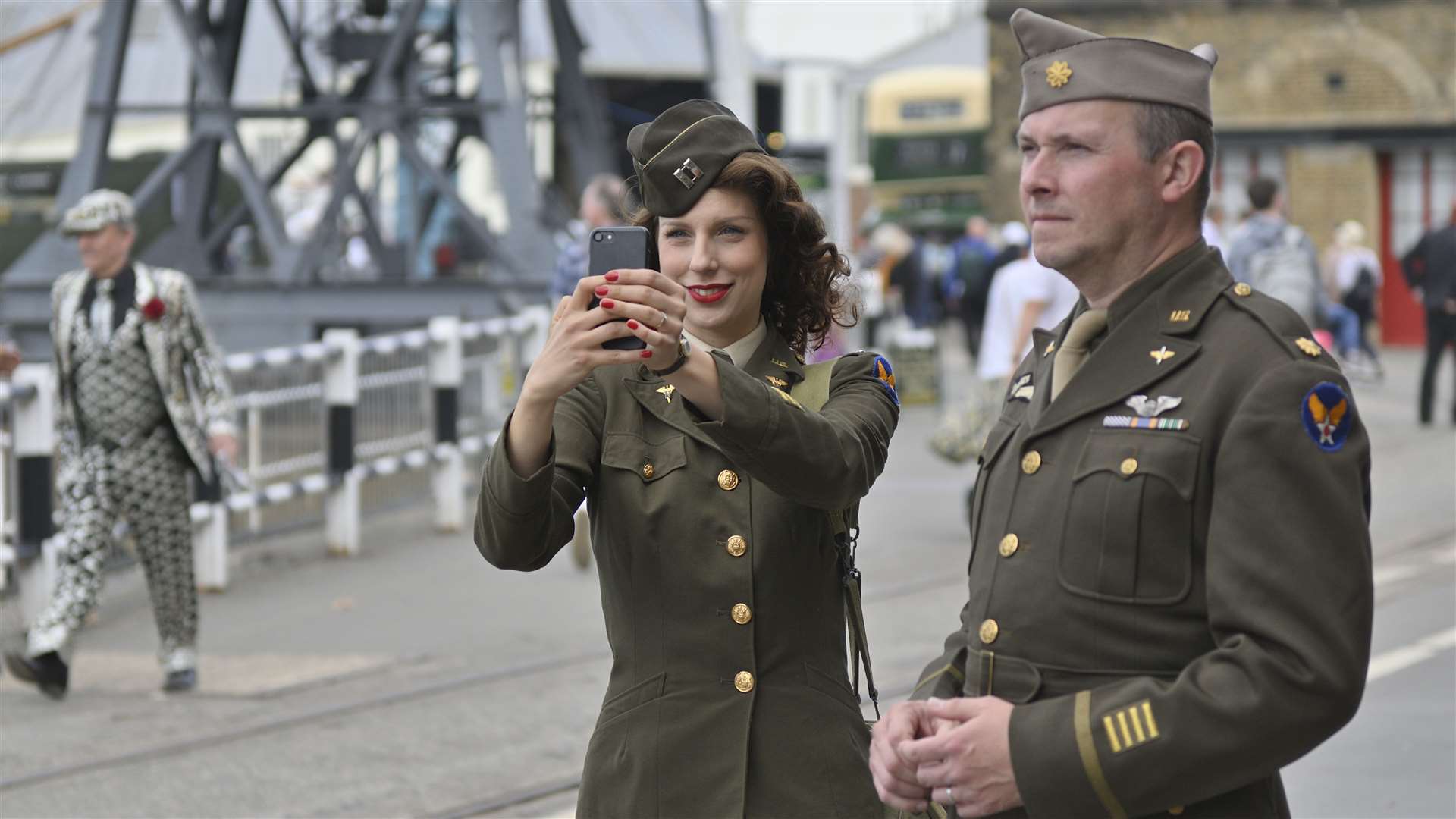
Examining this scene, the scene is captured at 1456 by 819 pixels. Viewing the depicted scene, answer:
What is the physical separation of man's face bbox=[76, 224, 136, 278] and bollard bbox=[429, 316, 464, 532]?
4.91m

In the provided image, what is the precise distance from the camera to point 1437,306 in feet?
59.8

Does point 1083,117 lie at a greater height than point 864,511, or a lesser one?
greater

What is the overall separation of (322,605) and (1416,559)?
19.6 feet

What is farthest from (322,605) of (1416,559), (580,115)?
(580,115)

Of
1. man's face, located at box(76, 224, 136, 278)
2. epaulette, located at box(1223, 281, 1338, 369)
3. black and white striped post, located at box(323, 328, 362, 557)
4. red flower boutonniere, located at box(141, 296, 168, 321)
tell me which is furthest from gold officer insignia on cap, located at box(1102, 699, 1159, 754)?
black and white striped post, located at box(323, 328, 362, 557)

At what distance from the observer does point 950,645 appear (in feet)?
9.41

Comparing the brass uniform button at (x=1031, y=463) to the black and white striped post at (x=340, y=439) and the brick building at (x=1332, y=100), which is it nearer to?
the black and white striped post at (x=340, y=439)

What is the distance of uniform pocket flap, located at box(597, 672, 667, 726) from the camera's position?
3.17 meters

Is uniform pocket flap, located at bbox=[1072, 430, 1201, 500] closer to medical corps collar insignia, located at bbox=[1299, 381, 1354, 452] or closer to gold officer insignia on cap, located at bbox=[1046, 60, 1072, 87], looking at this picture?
medical corps collar insignia, located at bbox=[1299, 381, 1354, 452]

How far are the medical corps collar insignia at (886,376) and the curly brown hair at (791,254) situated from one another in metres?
0.14

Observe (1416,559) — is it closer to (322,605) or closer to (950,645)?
(322,605)

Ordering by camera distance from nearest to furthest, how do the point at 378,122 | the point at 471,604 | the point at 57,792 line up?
the point at 57,792, the point at 471,604, the point at 378,122

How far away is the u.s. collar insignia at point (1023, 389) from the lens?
2811 millimetres

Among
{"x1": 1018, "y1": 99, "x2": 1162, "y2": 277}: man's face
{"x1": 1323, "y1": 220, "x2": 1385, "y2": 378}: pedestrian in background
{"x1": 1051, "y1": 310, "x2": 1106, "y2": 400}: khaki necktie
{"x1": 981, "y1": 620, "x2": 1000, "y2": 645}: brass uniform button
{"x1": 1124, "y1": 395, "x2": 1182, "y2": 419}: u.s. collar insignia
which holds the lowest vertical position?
{"x1": 1323, "y1": 220, "x2": 1385, "y2": 378}: pedestrian in background
